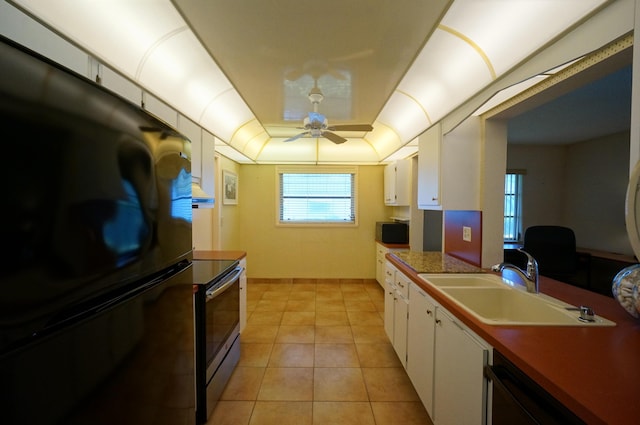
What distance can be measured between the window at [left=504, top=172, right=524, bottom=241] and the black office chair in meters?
1.13

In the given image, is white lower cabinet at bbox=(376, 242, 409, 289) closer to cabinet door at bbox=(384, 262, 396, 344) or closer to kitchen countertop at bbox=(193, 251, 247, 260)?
cabinet door at bbox=(384, 262, 396, 344)

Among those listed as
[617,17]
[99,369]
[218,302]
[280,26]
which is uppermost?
[280,26]

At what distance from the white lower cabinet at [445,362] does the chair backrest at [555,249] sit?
2.60 metres

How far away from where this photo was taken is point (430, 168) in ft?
8.07

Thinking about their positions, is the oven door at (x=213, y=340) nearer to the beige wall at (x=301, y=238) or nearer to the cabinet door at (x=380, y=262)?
the beige wall at (x=301, y=238)

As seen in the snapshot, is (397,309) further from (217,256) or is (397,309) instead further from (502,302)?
(217,256)

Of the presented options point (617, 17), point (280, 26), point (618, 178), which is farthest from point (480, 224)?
point (618, 178)

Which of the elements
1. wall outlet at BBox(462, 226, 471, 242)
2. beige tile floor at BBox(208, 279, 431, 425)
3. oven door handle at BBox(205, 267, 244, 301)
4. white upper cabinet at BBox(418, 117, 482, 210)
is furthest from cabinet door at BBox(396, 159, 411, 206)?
oven door handle at BBox(205, 267, 244, 301)

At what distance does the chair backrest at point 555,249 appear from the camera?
3.18m

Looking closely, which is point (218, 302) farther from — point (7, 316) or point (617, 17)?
point (617, 17)

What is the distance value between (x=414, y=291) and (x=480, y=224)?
0.88 metres

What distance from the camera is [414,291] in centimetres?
188

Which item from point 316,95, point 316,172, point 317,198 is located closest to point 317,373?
point 316,95

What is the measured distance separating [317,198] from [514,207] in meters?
3.58
